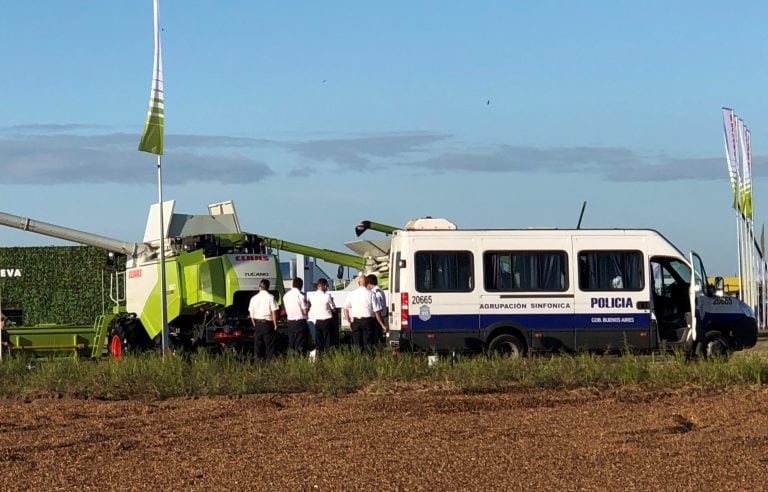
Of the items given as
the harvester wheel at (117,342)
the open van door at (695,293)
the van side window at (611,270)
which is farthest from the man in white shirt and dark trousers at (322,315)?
the open van door at (695,293)

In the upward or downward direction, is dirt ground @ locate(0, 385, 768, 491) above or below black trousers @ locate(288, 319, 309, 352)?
below

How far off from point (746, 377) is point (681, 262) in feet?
19.1

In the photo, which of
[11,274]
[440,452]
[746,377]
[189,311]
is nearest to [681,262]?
[746,377]

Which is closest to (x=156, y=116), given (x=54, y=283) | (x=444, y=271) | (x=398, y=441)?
(x=444, y=271)

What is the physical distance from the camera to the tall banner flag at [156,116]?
23000 millimetres

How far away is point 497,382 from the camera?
653 inches

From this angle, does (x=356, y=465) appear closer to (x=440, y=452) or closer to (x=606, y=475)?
(x=440, y=452)

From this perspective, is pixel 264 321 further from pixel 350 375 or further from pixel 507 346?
pixel 350 375

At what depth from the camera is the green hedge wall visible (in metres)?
46.0

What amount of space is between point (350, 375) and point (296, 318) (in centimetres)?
519

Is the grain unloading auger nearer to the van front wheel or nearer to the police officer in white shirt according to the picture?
the police officer in white shirt

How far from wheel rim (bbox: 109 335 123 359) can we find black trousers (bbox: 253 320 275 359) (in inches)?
165

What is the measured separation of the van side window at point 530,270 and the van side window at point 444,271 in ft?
1.39

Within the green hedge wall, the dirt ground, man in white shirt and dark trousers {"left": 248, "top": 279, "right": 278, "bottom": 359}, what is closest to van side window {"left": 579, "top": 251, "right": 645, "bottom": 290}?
man in white shirt and dark trousers {"left": 248, "top": 279, "right": 278, "bottom": 359}
